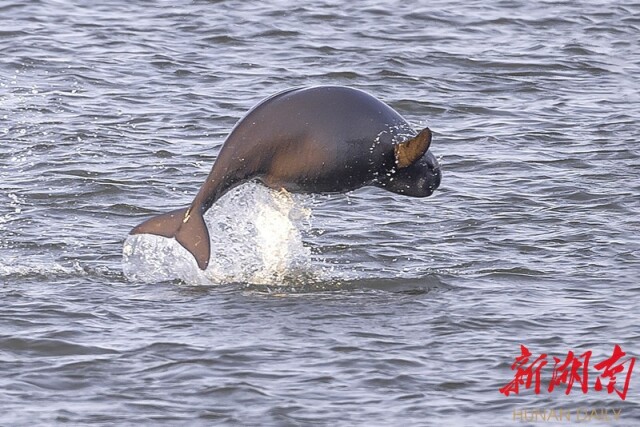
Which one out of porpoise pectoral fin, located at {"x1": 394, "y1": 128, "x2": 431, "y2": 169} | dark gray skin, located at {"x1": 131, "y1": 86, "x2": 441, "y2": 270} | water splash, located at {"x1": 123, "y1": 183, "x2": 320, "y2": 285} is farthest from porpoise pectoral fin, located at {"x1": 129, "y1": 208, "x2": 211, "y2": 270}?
porpoise pectoral fin, located at {"x1": 394, "y1": 128, "x2": 431, "y2": 169}

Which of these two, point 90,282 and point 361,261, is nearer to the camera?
point 90,282

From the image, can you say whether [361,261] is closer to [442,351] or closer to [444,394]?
[442,351]

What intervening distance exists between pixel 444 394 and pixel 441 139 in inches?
279

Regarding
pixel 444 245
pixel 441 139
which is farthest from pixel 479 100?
pixel 444 245

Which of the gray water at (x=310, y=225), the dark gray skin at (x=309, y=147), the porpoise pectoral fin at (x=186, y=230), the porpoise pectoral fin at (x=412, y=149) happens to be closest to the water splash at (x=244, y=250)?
the gray water at (x=310, y=225)

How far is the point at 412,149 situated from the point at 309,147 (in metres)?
0.66

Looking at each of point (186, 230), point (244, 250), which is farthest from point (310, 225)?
point (186, 230)

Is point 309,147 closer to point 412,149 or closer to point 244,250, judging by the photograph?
point 412,149

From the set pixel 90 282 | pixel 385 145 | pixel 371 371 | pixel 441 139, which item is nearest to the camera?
pixel 371 371

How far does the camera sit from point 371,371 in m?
8.79

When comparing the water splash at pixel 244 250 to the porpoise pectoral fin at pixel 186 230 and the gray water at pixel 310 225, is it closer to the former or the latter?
the gray water at pixel 310 225

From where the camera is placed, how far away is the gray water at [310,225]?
859 cm

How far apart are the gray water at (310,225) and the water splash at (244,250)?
0.06ft

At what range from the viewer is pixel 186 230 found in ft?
32.5
